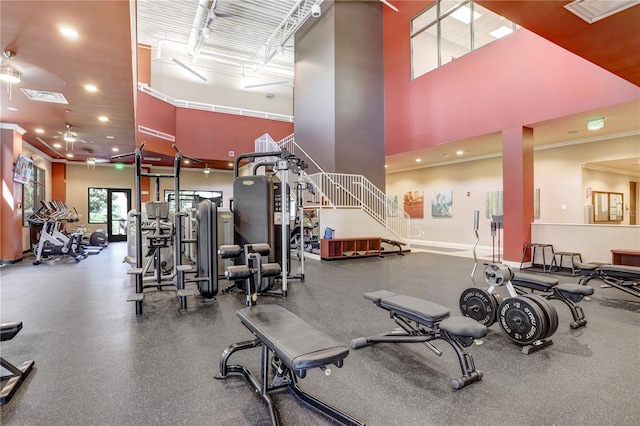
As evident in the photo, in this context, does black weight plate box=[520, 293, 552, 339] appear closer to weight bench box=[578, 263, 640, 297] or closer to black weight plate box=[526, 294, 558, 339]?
black weight plate box=[526, 294, 558, 339]

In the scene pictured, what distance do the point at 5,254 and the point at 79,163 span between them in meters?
6.06

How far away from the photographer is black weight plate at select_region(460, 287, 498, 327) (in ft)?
10.2

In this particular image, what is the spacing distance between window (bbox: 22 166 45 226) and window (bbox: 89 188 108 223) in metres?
2.20

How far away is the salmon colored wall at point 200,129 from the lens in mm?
10164

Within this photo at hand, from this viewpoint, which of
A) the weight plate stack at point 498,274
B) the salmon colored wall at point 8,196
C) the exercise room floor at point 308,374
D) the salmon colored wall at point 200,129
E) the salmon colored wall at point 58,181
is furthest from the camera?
the salmon colored wall at point 58,181

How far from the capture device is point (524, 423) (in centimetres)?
181

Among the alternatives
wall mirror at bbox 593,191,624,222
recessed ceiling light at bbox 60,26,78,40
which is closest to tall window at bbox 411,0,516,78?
wall mirror at bbox 593,191,624,222

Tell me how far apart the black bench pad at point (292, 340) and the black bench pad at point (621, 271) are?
4.77 m

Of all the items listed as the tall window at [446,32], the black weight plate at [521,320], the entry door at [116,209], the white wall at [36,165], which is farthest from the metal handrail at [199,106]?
the black weight plate at [521,320]

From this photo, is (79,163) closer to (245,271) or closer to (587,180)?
(245,271)

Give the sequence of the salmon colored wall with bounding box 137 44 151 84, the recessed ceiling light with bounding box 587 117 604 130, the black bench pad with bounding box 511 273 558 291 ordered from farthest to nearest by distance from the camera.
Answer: the salmon colored wall with bounding box 137 44 151 84
the recessed ceiling light with bounding box 587 117 604 130
the black bench pad with bounding box 511 273 558 291

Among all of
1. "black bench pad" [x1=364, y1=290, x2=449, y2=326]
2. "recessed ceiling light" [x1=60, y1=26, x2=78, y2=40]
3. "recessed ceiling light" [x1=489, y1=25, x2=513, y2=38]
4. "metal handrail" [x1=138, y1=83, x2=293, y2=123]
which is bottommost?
"black bench pad" [x1=364, y1=290, x2=449, y2=326]

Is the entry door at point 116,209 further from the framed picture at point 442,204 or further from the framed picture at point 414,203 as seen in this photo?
the framed picture at point 442,204

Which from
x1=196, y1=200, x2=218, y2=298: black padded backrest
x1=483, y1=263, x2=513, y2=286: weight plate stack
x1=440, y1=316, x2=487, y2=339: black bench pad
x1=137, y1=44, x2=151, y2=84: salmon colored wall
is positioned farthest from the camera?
x1=137, y1=44, x2=151, y2=84: salmon colored wall
